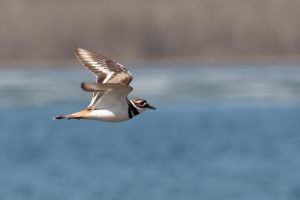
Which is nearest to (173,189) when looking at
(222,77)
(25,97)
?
(25,97)

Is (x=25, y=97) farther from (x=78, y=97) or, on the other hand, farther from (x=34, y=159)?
(x=34, y=159)

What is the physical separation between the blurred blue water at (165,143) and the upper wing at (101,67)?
30.4 ft

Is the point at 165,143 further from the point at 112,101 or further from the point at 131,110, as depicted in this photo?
the point at 112,101

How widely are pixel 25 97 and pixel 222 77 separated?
717cm

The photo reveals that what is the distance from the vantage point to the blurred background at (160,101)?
68.4 ft

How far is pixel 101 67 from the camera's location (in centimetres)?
970

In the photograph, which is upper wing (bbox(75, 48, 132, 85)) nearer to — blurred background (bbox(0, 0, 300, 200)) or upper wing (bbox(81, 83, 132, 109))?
upper wing (bbox(81, 83, 132, 109))

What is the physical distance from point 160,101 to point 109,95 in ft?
74.4

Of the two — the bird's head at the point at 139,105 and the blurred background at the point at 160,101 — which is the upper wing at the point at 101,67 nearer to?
the bird's head at the point at 139,105

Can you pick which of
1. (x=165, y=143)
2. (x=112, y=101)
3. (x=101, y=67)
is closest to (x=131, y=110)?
(x=112, y=101)

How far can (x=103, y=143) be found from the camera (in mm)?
26422

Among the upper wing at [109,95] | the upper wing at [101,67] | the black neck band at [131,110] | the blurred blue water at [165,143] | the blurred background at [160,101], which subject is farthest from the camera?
the blurred background at [160,101]

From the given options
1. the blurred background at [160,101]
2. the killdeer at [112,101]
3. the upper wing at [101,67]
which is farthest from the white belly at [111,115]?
the blurred background at [160,101]

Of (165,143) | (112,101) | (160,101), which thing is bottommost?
(160,101)
